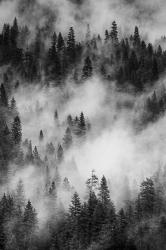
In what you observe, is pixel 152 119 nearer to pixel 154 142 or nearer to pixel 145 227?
pixel 154 142

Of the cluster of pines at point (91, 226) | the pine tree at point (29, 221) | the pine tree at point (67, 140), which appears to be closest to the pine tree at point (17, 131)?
the pine tree at point (67, 140)

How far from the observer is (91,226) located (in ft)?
489

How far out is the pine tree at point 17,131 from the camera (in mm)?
181000

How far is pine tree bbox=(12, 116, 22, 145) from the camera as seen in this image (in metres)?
181

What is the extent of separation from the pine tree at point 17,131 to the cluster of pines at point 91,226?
29.0 m

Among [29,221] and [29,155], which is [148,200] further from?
[29,155]

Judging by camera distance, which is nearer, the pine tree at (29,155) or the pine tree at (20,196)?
the pine tree at (20,196)

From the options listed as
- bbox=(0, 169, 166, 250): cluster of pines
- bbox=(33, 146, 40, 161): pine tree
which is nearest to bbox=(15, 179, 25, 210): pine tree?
bbox=(0, 169, 166, 250): cluster of pines

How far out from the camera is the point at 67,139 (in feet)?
614

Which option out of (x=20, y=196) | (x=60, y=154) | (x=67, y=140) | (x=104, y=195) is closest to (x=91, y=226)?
(x=104, y=195)

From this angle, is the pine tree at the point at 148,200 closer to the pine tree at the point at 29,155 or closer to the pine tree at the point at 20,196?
the pine tree at the point at 20,196

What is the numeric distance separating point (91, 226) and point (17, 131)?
49419 millimetres

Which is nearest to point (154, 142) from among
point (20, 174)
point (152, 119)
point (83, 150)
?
point (152, 119)

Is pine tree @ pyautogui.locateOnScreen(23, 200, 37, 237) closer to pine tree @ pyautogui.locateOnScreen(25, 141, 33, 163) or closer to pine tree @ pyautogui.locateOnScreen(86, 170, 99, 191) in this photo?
pine tree @ pyautogui.locateOnScreen(86, 170, 99, 191)
